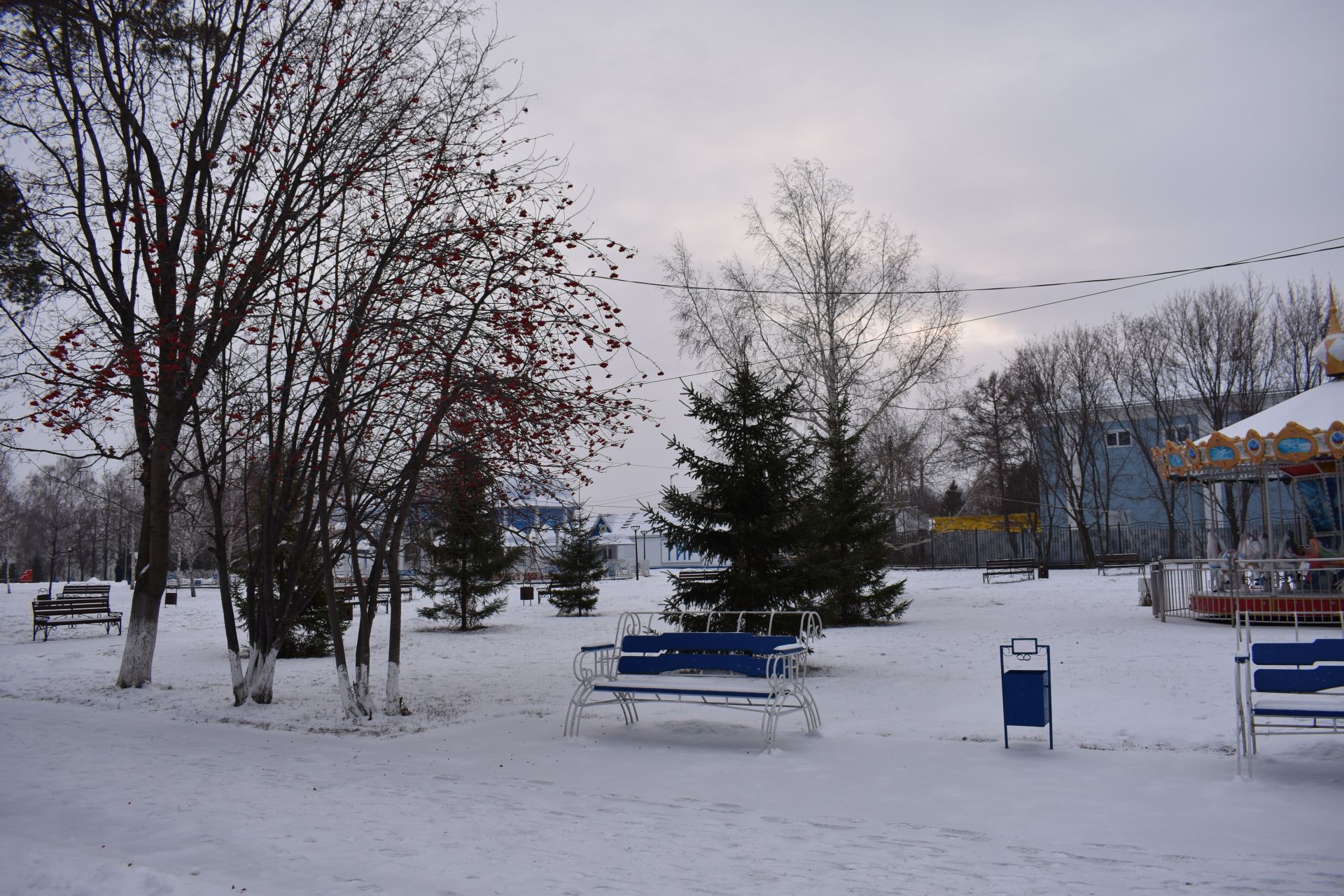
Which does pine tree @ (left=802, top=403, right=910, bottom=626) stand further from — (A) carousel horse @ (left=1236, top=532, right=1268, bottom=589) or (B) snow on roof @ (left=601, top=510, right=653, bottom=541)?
(B) snow on roof @ (left=601, top=510, right=653, bottom=541)

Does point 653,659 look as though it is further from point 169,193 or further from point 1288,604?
point 1288,604

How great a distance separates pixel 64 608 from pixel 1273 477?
28.0 meters

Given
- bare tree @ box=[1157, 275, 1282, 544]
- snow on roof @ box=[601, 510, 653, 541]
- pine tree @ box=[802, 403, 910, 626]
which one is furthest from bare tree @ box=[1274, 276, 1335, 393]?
snow on roof @ box=[601, 510, 653, 541]

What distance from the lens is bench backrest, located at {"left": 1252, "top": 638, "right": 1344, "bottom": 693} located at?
21.2ft

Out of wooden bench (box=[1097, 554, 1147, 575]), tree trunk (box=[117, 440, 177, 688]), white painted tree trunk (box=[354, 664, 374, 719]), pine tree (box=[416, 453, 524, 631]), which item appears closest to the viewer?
white painted tree trunk (box=[354, 664, 374, 719])

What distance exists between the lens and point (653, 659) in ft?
29.3

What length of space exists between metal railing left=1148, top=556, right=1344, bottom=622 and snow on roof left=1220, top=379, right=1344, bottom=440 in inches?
99.7

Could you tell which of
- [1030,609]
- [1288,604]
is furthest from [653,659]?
[1030,609]

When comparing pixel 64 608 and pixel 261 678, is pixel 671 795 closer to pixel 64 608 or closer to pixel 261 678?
pixel 261 678

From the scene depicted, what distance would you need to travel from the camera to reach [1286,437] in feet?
57.3

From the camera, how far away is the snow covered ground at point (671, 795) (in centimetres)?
469

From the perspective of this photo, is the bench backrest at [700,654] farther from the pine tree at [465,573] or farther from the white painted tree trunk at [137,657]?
the pine tree at [465,573]

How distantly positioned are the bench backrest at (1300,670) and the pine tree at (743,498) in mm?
7104

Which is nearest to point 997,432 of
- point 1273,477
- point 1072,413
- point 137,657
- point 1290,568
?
point 1072,413
